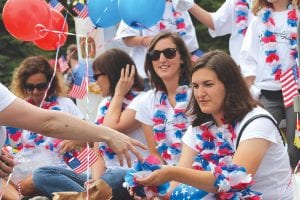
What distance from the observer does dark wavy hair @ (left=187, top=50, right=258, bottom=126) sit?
3959 millimetres

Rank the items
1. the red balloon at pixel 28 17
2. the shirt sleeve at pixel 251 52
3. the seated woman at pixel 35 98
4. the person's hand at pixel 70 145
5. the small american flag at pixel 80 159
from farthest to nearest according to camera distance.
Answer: the red balloon at pixel 28 17 < the seated woman at pixel 35 98 < the shirt sleeve at pixel 251 52 < the small american flag at pixel 80 159 < the person's hand at pixel 70 145

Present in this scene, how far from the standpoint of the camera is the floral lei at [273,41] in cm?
574

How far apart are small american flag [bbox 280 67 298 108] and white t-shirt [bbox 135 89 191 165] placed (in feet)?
2.61

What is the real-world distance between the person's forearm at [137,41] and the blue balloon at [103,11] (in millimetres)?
365

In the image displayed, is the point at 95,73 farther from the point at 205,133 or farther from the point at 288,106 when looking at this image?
the point at 205,133

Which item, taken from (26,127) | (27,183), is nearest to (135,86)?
(27,183)

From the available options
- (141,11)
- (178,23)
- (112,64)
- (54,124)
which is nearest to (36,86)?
(112,64)

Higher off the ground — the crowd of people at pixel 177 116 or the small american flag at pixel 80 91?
the crowd of people at pixel 177 116

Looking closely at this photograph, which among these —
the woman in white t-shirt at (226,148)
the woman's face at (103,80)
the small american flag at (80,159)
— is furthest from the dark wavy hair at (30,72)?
the woman in white t-shirt at (226,148)

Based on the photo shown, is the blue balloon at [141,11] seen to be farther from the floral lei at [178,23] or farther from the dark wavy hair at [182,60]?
the dark wavy hair at [182,60]

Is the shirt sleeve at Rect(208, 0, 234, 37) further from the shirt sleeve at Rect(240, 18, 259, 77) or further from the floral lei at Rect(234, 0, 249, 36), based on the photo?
the shirt sleeve at Rect(240, 18, 259, 77)

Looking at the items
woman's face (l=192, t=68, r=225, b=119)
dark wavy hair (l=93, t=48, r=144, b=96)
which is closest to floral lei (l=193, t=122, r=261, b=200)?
woman's face (l=192, t=68, r=225, b=119)

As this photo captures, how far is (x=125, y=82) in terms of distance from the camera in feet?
18.6

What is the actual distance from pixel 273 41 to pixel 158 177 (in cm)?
252
